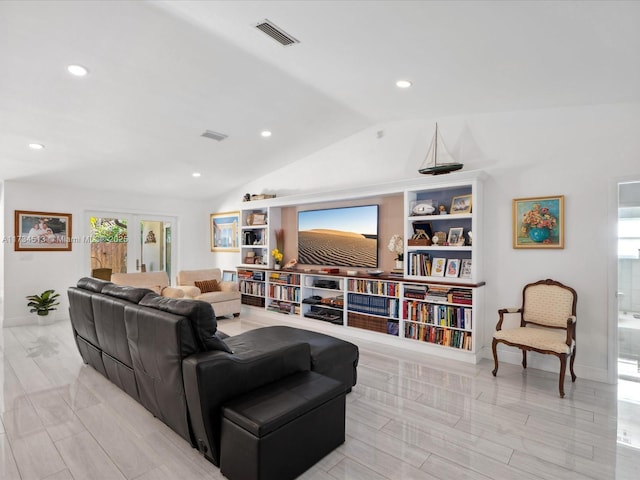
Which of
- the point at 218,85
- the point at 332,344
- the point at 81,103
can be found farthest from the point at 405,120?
the point at 81,103

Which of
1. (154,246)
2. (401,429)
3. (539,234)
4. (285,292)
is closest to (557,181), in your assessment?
(539,234)

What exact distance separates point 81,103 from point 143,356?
107 inches

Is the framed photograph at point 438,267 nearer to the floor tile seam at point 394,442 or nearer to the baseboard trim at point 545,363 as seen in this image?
the baseboard trim at point 545,363

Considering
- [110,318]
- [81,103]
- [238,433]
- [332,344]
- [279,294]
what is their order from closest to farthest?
[238,433] → [110,318] → [332,344] → [81,103] → [279,294]

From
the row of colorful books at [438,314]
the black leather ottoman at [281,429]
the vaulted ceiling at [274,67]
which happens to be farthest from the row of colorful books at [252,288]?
the black leather ottoman at [281,429]

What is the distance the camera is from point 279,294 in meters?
5.82

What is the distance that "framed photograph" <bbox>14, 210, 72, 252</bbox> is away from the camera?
552 cm

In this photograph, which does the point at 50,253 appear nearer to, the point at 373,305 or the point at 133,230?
the point at 133,230

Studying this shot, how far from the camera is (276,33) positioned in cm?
268

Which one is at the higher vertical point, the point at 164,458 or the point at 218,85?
the point at 218,85

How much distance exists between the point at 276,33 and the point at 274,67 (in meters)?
0.62

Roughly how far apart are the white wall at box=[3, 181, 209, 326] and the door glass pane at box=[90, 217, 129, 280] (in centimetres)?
14

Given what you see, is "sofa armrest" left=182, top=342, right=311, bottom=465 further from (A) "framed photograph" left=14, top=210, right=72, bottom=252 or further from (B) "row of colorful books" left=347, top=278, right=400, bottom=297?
(A) "framed photograph" left=14, top=210, right=72, bottom=252

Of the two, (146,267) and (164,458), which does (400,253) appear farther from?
(146,267)
